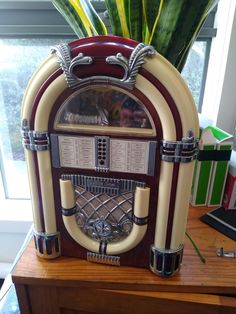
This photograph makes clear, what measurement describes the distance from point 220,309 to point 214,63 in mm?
724

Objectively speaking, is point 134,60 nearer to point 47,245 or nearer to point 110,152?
point 110,152

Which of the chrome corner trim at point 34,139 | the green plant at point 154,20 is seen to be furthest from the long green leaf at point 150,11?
the chrome corner trim at point 34,139

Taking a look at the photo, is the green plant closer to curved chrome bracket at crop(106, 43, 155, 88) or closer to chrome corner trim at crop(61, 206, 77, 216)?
curved chrome bracket at crop(106, 43, 155, 88)

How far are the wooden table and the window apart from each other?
63cm

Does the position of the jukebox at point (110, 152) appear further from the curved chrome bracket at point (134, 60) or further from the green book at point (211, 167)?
the green book at point (211, 167)

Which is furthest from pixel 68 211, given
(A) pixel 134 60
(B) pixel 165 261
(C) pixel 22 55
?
A: (C) pixel 22 55

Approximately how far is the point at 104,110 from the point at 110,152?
76mm

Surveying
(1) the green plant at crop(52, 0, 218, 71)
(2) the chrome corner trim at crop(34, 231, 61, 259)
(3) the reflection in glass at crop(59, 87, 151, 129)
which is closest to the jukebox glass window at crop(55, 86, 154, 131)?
(3) the reflection in glass at crop(59, 87, 151, 129)

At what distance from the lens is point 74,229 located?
574 millimetres

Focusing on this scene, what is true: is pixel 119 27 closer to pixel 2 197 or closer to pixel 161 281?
pixel 161 281

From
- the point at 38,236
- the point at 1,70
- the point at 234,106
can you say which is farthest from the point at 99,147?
the point at 1,70

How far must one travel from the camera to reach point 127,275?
0.56 metres

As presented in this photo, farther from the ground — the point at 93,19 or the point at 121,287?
the point at 93,19

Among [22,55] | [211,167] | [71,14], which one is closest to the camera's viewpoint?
[71,14]
